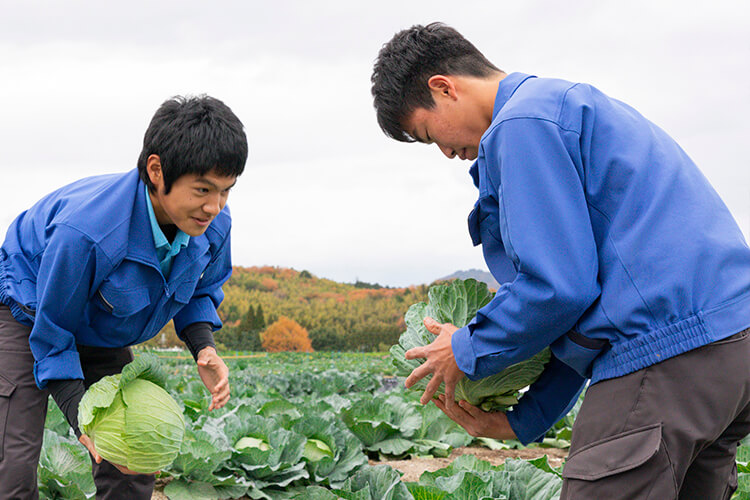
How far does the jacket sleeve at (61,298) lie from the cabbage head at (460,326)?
1241 mm

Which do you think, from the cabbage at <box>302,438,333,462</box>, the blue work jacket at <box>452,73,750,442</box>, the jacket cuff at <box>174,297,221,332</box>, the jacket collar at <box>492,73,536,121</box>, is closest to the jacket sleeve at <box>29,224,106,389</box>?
the jacket cuff at <box>174,297,221,332</box>

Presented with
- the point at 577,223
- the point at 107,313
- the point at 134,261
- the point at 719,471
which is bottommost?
the point at 719,471

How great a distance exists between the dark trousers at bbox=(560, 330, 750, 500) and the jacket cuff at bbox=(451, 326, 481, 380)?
36 centimetres

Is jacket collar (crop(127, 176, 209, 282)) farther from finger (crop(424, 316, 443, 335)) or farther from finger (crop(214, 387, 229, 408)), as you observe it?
finger (crop(424, 316, 443, 335))

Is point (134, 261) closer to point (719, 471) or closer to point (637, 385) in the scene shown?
point (637, 385)

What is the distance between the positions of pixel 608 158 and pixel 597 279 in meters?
0.34

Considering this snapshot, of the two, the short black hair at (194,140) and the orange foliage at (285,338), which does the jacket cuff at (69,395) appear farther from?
the orange foliage at (285,338)

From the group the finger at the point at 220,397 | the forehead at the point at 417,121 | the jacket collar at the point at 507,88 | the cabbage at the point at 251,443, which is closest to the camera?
the jacket collar at the point at 507,88

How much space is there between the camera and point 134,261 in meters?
2.64

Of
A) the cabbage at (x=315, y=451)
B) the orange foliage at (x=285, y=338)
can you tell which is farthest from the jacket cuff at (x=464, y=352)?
the orange foliage at (x=285, y=338)

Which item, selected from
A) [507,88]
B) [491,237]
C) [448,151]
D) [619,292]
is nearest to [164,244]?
[448,151]

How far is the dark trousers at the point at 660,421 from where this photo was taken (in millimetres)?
1735

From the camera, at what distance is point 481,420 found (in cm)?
250

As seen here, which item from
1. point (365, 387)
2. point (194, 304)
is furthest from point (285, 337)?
point (194, 304)
